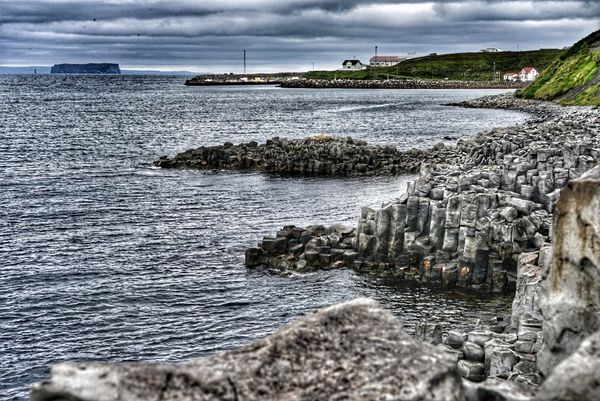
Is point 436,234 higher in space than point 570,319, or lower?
lower

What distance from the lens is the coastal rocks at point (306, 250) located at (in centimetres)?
3297

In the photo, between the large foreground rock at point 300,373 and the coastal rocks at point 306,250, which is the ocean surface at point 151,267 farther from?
the large foreground rock at point 300,373

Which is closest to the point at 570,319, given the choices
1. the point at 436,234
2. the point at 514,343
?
the point at 514,343

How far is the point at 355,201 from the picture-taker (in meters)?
50.2

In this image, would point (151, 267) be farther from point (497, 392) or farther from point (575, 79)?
point (575, 79)

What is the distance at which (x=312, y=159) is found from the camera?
218 ft

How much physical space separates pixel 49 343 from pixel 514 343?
15315mm

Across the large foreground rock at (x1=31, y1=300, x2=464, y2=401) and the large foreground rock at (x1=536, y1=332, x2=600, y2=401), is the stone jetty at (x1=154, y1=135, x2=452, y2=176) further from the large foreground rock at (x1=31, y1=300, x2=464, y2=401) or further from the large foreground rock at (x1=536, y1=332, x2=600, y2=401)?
the large foreground rock at (x1=536, y1=332, x2=600, y2=401)

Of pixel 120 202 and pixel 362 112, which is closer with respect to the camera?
pixel 120 202

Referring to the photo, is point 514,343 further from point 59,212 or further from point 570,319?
point 59,212

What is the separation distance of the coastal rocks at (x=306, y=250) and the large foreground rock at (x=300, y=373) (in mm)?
25627

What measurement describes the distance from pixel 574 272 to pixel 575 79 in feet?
434

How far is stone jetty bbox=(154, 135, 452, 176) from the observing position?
65.0m

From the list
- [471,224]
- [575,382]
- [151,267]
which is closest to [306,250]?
[151,267]
